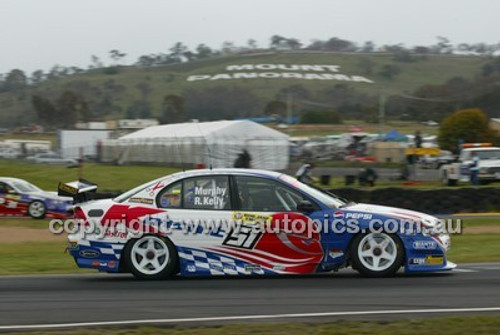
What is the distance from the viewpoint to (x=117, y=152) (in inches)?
1868

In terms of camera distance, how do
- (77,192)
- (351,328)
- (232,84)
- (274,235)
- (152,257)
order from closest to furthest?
(351,328) → (274,235) → (152,257) → (77,192) → (232,84)

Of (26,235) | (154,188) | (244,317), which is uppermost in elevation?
(154,188)

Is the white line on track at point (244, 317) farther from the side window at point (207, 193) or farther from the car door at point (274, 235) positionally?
the side window at point (207, 193)

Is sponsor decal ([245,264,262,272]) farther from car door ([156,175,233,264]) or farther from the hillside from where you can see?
the hillside

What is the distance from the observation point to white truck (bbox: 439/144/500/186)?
103 ft

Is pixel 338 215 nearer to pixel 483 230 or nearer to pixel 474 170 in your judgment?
pixel 483 230

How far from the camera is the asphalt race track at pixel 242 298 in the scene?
7.05m

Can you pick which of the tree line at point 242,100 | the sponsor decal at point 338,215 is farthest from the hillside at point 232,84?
the sponsor decal at point 338,215

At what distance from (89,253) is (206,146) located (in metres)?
29.0

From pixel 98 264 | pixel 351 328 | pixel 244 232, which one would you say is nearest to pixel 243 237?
pixel 244 232

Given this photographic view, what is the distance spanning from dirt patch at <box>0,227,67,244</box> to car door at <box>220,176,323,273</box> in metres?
8.66

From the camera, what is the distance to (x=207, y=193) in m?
9.62

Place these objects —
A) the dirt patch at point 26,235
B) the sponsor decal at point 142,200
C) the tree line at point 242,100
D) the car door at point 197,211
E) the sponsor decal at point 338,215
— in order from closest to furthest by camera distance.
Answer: the sponsor decal at point 338,215, the car door at point 197,211, the sponsor decal at point 142,200, the dirt patch at point 26,235, the tree line at point 242,100

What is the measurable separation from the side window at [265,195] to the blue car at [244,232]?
12mm
